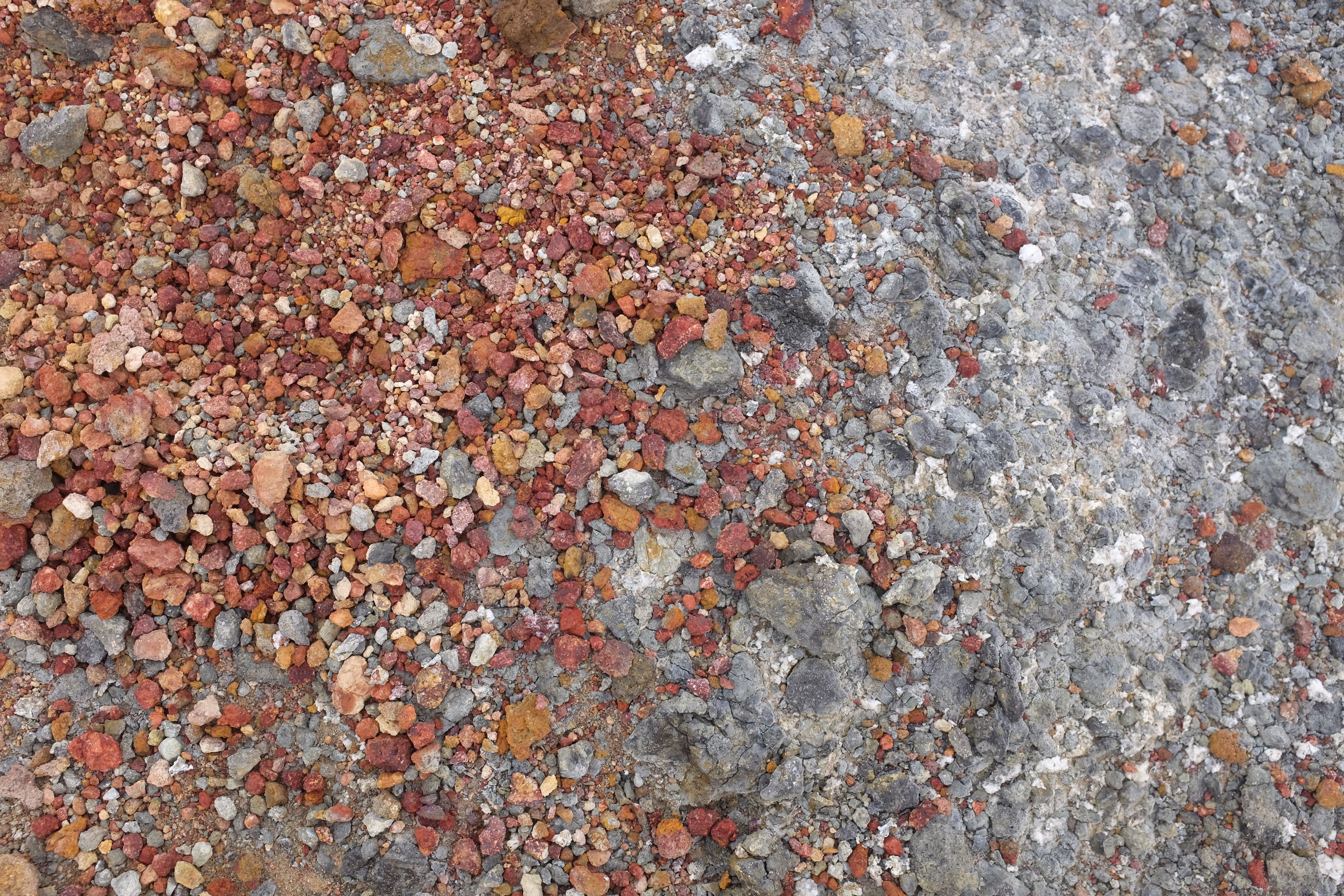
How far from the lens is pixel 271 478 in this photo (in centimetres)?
317

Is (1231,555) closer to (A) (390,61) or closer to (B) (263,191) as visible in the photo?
(A) (390,61)

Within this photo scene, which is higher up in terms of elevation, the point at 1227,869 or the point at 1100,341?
the point at 1100,341

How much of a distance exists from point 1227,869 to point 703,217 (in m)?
3.35

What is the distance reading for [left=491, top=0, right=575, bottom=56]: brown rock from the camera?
3430 mm

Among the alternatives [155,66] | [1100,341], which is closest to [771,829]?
[1100,341]

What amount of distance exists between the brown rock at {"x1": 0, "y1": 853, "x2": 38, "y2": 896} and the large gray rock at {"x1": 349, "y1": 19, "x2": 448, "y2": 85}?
3.12 meters

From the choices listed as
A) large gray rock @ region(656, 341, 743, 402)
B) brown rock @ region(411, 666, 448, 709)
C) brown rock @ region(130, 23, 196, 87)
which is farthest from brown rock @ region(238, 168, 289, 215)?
brown rock @ region(411, 666, 448, 709)

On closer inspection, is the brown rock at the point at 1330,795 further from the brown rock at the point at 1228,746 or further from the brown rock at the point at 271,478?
the brown rock at the point at 271,478

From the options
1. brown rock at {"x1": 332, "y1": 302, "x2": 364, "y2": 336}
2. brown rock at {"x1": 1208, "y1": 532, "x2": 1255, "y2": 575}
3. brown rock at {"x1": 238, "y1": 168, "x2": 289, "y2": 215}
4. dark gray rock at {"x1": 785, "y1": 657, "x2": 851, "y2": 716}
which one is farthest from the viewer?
brown rock at {"x1": 1208, "y1": 532, "x2": 1255, "y2": 575}

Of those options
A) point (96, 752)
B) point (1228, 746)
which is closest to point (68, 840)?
point (96, 752)

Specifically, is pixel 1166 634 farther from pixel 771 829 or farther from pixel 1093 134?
pixel 1093 134

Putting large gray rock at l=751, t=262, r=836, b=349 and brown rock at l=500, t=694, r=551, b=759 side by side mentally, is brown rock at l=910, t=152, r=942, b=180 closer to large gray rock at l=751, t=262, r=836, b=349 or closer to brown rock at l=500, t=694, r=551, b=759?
large gray rock at l=751, t=262, r=836, b=349

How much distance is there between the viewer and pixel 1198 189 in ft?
12.4

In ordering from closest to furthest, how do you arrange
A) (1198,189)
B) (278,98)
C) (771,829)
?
1. (771,829)
2. (278,98)
3. (1198,189)
